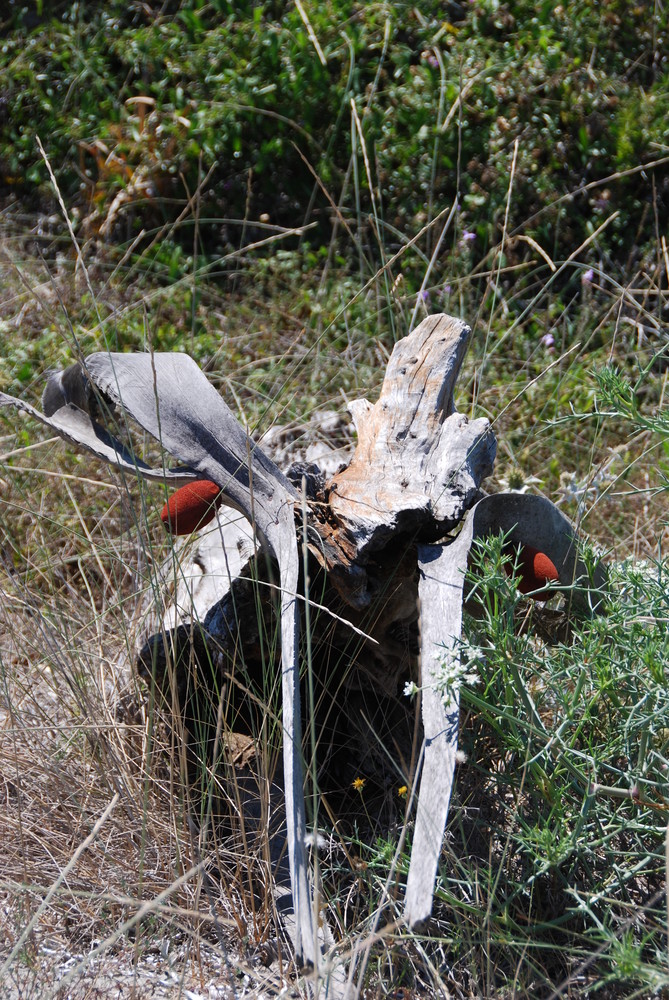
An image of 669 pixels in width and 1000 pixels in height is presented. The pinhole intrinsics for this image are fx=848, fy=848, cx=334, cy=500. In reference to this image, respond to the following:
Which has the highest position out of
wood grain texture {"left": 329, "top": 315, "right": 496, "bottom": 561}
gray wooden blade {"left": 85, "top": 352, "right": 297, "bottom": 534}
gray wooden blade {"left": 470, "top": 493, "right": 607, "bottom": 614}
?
gray wooden blade {"left": 85, "top": 352, "right": 297, "bottom": 534}

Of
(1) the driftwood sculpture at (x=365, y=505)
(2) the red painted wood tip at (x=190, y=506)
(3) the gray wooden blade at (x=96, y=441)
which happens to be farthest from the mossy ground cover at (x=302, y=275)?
(2) the red painted wood tip at (x=190, y=506)

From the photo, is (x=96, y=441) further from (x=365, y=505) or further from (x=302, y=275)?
(x=302, y=275)

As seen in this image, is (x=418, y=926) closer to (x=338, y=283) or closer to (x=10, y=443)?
(x=10, y=443)

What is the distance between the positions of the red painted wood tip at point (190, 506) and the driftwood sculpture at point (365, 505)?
0.04m

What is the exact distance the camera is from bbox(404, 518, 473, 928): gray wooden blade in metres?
1.45

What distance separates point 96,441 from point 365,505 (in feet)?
2.35

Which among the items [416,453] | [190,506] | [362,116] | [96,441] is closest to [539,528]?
[416,453]

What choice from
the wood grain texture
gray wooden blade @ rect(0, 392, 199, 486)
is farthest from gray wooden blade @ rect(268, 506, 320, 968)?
gray wooden blade @ rect(0, 392, 199, 486)

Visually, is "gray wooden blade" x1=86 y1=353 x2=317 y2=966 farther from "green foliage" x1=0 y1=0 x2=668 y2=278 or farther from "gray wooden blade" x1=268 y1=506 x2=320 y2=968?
"green foliage" x1=0 y1=0 x2=668 y2=278

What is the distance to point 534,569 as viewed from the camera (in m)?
1.94

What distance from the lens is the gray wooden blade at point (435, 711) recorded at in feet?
4.76

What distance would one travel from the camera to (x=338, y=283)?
4.45 metres

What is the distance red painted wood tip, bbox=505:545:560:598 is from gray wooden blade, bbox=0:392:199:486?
799 mm

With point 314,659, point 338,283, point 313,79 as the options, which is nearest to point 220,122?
point 313,79
